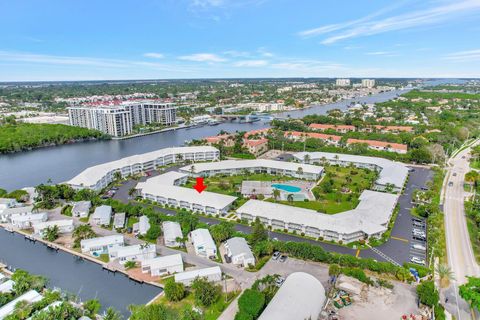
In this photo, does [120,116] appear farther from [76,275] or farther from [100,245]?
[76,275]

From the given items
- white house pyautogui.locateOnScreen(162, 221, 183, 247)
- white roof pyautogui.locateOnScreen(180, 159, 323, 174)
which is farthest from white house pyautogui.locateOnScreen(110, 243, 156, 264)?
white roof pyautogui.locateOnScreen(180, 159, 323, 174)

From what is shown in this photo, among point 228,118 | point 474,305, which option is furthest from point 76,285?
point 228,118

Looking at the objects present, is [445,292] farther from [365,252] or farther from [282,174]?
[282,174]

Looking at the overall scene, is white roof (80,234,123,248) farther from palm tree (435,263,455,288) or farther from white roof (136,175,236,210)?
palm tree (435,263,455,288)

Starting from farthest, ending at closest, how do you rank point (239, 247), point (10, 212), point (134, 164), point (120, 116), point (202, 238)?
point (120, 116), point (134, 164), point (10, 212), point (202, 238), point (239, 247)

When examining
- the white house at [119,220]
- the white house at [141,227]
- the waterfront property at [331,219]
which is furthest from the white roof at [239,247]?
the white house at [119,220]

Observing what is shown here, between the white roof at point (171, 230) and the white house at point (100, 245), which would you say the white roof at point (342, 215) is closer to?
the white roof at point (171, 230)

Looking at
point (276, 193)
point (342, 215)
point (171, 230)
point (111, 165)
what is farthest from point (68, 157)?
point (342, 215)

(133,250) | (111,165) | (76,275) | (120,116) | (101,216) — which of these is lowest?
(76,275)
